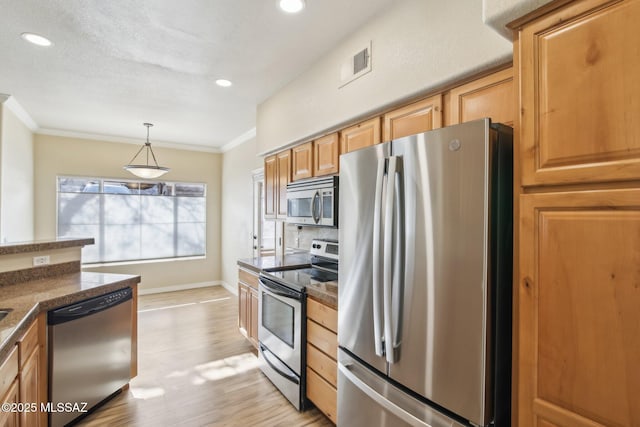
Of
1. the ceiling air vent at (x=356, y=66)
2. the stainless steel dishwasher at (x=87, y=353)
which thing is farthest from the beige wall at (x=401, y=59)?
the stainless steel dishwasher at (x=87, y=353)

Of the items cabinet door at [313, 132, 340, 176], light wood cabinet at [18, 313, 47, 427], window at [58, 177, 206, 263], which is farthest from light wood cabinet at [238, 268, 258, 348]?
window at [58, 177, 206, 263]

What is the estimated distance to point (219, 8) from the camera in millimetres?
1971

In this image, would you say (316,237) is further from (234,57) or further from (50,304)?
(50,304)

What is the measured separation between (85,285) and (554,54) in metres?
2.98

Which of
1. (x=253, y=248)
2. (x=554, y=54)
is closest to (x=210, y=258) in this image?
(x=253, y=248)

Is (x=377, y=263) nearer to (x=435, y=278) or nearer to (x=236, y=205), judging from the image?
(x=435, y=278)

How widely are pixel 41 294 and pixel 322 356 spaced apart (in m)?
1.92

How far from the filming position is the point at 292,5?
6.38ft

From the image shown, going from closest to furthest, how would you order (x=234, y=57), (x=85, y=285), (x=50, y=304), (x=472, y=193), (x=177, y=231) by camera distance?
(x=472, y=193) < (x=50, y=304) < (x=85, y=285) < (x=234, y=57) < (x=177, y=231)

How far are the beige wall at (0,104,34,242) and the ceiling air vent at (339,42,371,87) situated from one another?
396 centimetres

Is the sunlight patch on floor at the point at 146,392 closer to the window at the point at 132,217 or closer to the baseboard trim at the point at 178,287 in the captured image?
the baseboard trim at the point at 178,287

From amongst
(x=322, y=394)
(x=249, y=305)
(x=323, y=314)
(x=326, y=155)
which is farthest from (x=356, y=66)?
(x=249, y=305)

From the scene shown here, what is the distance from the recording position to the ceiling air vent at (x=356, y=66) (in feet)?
7.13

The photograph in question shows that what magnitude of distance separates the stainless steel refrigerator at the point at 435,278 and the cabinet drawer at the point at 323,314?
1.04ft
